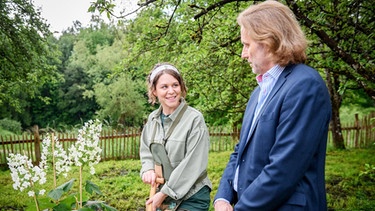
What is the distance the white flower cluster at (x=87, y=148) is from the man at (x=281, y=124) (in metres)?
0.79

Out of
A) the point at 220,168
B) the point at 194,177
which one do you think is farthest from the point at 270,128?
the point at 220,168

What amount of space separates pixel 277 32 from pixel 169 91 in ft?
3.28

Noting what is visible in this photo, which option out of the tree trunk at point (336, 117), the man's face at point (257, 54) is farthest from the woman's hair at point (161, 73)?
the tree trunk at point (336, 117)

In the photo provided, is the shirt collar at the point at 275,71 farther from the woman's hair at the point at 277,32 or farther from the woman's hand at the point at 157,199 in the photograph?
the woman's hand at the point at 157,199

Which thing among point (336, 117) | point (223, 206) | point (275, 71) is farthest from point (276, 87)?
point (336, 117)

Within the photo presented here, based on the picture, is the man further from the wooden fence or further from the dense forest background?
the wooden fence

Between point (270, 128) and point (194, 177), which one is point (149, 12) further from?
point (270, 128)

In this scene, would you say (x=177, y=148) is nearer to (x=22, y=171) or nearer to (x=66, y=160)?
(x=66, y=160)

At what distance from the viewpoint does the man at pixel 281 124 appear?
1.36 metres

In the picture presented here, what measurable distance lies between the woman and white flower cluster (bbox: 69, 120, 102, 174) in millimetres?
506

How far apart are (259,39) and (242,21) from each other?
0.45 feet

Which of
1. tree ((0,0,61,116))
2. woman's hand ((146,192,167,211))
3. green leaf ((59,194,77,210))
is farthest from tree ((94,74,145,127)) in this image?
green leaf ((59,194,77,210))

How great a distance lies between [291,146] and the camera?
1.36 meters

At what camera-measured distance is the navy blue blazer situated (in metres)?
1.35
